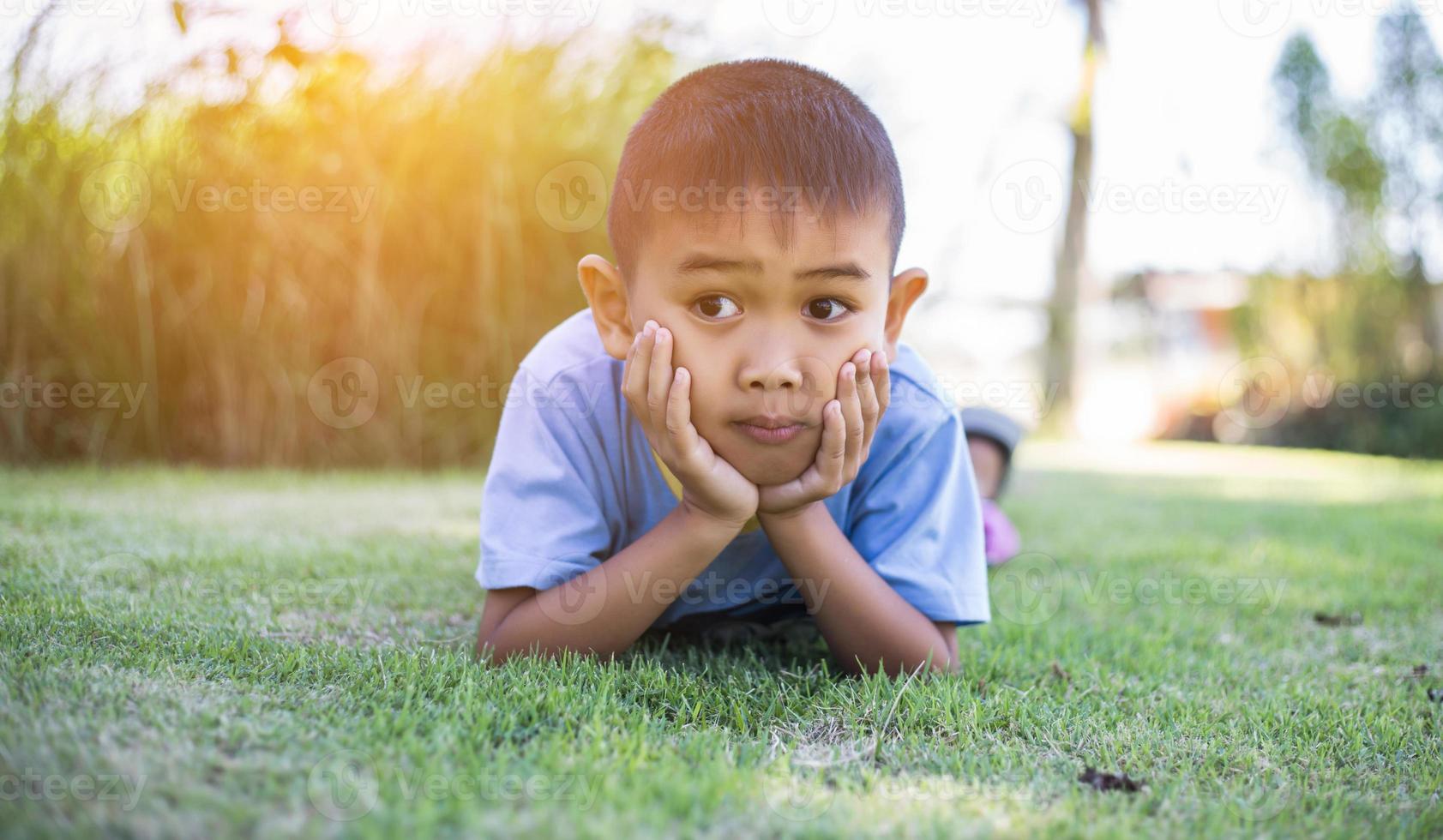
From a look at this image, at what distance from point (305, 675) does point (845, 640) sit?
96 cm

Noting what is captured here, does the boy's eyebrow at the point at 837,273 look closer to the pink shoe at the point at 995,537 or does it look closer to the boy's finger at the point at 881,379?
the boy's finger at the point at 881,379

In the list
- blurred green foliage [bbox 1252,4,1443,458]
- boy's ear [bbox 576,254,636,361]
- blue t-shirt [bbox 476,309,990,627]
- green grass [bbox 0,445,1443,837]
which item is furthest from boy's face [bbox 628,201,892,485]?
blurred green foliage [bbox 1252,4,1443,458]

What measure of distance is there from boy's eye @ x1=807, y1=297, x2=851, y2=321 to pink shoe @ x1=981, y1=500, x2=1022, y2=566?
1877mm

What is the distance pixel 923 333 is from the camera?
10.9m

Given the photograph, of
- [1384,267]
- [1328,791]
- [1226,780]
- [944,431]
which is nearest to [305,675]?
[944,431]

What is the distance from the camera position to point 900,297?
1934 millimetres

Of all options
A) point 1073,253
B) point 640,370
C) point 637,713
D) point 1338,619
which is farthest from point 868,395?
point 1073,253

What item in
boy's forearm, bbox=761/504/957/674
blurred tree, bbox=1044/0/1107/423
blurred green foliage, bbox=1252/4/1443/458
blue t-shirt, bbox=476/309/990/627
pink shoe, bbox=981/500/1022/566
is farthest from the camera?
blurred tree, bbox=1044/0/1107/423

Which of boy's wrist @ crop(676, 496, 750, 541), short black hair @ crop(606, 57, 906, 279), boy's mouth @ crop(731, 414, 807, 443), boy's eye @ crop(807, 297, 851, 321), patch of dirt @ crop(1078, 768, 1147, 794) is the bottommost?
patch of dirt @ crop(1078, 768, 1147, 794)

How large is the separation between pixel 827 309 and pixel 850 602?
1.82 ft

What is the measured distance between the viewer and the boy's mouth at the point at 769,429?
1662 millimetres

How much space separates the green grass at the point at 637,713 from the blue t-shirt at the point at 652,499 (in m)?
0.17

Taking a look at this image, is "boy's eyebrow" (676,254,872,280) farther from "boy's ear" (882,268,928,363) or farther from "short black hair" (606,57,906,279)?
"boy's ear" (882,268,928,363)

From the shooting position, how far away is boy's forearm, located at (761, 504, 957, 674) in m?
1.81
